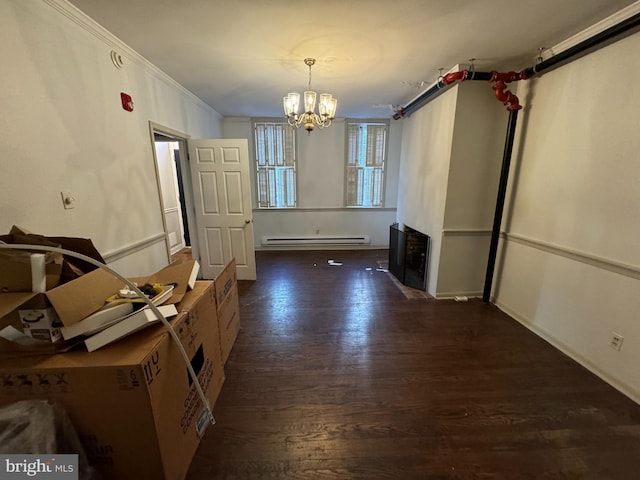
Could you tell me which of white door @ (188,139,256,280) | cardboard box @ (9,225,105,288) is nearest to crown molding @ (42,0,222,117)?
white door @ (188,139,256,280)

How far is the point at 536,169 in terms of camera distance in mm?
2354

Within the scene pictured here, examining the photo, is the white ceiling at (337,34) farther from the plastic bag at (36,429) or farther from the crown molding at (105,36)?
the plastic bag at (36,429)

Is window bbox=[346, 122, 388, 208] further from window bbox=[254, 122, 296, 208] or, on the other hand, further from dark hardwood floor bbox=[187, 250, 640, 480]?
dark hardwood floor bbox=[187, 250, 640, 480]

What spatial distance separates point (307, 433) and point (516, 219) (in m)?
2.75

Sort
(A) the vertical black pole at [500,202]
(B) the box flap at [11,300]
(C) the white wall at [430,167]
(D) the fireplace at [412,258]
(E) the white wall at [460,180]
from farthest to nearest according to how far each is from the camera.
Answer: (D) the fireplace at [412,258], (C) the white wall at [430,167], (E) the white wall at [460,180], (A) the vertical black pole at [500,202], (B) the box flap at [11,300]

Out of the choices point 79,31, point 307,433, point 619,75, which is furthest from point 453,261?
point 79,31

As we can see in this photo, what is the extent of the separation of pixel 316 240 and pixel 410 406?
146 inches

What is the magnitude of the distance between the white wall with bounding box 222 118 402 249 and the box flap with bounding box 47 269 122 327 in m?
4.04

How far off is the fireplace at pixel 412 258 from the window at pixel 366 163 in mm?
1548

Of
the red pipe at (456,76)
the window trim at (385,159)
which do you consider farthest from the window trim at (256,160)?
the red pipe at (456,76)

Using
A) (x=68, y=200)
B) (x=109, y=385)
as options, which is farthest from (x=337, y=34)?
(x=109, y=385)

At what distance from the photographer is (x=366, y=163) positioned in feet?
16.2

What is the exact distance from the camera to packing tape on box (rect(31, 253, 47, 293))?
0.84 metres

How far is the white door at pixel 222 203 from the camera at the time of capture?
3332 millimetres
